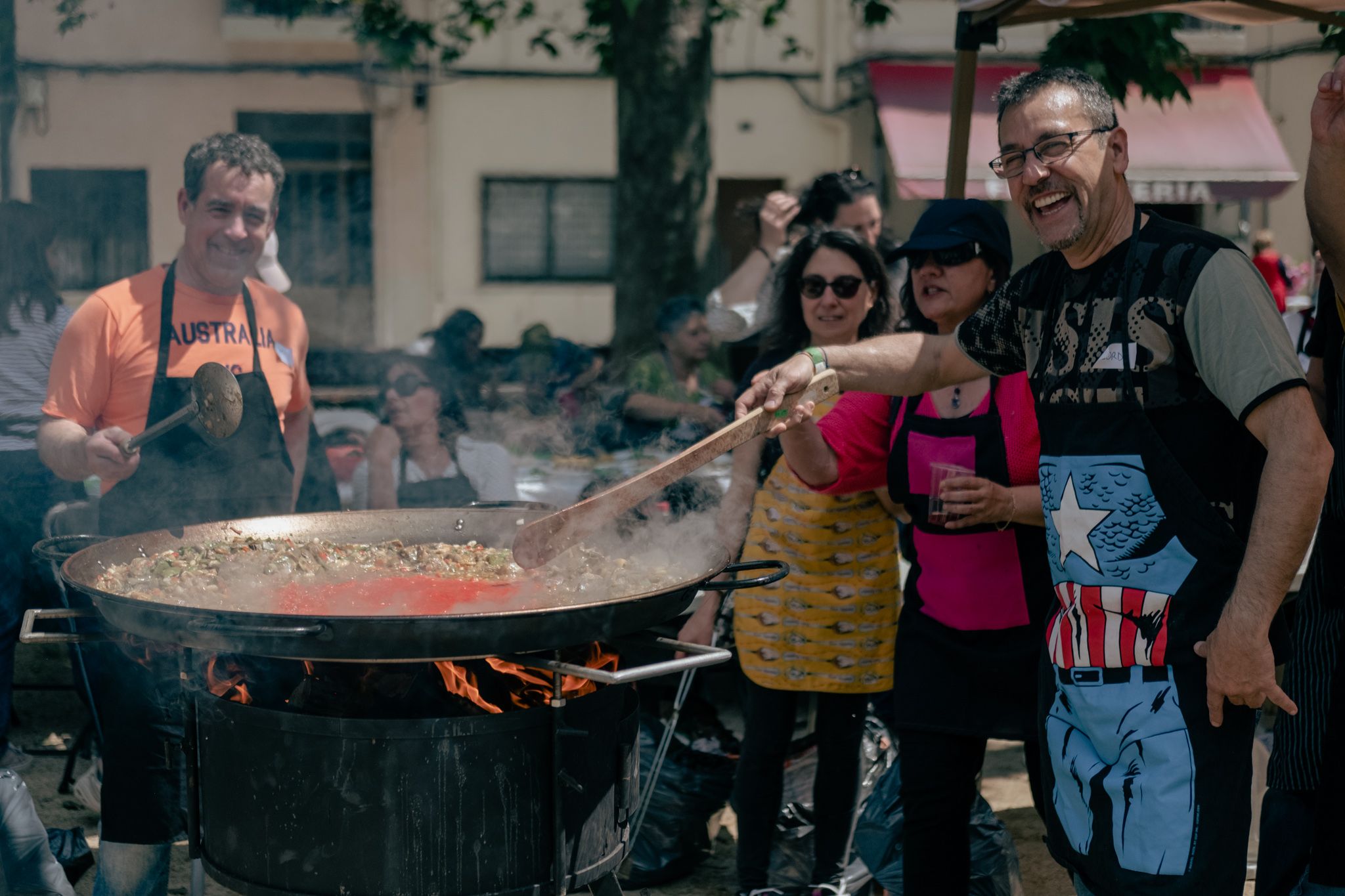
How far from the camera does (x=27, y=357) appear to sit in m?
5.09

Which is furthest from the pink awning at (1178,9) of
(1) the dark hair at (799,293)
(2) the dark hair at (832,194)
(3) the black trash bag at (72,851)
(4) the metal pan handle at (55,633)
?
(3) the black trash bag at (72,851)

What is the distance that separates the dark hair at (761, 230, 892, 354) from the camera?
374cm

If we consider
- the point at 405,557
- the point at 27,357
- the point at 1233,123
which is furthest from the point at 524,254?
the point at 405,557

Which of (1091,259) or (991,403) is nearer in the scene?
(1091,259)

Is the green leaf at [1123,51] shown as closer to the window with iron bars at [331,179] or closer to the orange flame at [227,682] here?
the orange flame at [227,682]

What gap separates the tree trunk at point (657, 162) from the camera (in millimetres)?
8352

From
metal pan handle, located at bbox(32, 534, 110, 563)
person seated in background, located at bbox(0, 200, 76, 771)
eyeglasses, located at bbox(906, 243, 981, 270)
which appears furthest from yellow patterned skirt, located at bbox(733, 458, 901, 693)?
person seated in background, located at bbox(0, 200, 76, 771)

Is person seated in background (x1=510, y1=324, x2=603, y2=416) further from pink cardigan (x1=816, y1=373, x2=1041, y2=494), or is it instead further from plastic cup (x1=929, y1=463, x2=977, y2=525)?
plastic cup (x1=929, y1=463, x2=977, y2=525)

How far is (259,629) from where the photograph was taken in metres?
2.25

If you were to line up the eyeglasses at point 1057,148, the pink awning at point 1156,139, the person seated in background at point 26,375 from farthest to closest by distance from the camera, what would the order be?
the pink awning at point 1156,139
the person seated in background at point 26,375
the eyeglasses at point 1057,148

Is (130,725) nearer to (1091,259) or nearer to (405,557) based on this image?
(405,557)

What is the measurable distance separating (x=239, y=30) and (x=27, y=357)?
11943 millimetres

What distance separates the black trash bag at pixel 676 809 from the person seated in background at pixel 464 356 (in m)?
2.78

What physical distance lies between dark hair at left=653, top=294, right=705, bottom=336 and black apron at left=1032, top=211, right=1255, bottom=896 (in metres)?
4.07
